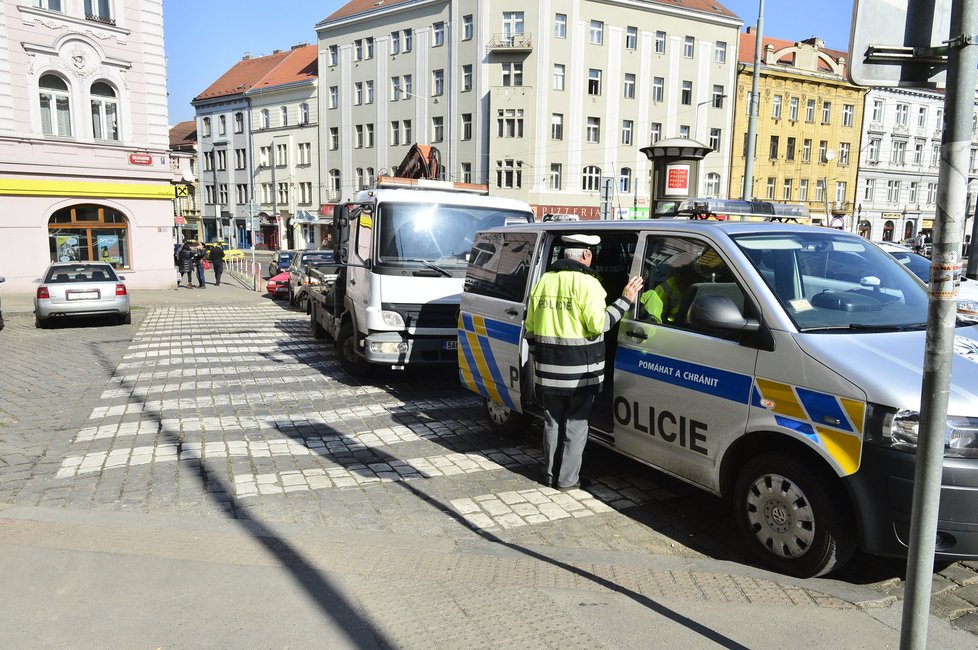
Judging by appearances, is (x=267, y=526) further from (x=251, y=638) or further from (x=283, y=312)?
(x=283, y=312)

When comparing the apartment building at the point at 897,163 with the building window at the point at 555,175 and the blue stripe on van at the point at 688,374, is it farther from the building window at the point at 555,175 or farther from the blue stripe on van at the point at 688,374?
the blue stripe on van at the point at 688,374

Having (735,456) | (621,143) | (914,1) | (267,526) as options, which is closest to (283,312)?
(267,526)

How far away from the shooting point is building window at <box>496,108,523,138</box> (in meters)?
43.0

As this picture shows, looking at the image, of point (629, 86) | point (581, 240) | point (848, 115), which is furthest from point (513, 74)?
point (581, 240)

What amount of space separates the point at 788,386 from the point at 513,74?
4200 cm

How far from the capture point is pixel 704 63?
4697cm

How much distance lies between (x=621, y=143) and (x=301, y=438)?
4218 cm

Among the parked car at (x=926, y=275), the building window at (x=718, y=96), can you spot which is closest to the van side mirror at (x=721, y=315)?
the parked car at (x=926, y=275)

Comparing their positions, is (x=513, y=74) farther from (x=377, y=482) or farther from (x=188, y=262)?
(x=377, y=482)

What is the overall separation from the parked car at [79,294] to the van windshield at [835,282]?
14251mm

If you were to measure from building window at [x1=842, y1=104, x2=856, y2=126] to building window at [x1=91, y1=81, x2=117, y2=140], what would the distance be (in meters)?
50.9

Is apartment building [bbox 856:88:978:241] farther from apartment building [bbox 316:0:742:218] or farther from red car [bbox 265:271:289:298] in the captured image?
red car [bbox 265:271:289:298]

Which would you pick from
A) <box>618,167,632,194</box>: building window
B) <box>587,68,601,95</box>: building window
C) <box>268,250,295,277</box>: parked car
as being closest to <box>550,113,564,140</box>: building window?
<box>587,68,601,95</box>: building window

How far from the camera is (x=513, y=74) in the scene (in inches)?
1683
